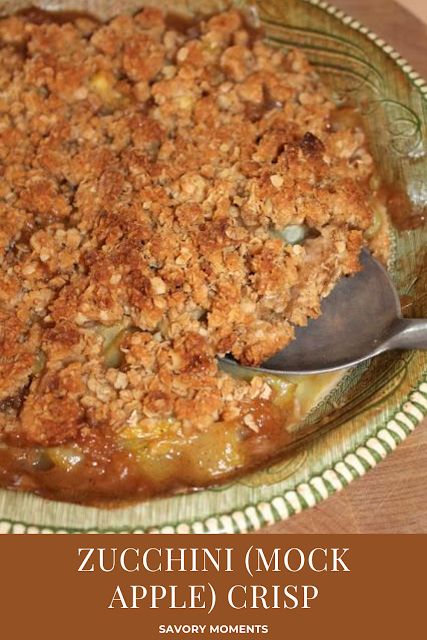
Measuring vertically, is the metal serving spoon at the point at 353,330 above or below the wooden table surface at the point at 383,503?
above

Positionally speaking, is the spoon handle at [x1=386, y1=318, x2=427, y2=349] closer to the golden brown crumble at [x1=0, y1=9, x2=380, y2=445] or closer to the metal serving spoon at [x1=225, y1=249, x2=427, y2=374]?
the metal serving spoon at [x1=225, y1=249, x2=427, y2=374]

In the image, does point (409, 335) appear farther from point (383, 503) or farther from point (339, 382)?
point (383, 503)

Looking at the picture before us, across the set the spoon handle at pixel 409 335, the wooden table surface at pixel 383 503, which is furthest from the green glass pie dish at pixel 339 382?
the wooden table surface at pixel 383 503

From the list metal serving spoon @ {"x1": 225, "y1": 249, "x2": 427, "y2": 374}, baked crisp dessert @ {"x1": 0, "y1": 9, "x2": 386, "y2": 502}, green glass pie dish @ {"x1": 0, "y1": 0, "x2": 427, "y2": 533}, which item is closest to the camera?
green glass pie dish @ {"x1": 0, "y1": 0, "x2": 427, "y2": 533}

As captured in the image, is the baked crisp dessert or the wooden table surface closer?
the baked crisp dessert

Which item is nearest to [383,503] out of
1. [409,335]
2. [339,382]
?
[339,382]

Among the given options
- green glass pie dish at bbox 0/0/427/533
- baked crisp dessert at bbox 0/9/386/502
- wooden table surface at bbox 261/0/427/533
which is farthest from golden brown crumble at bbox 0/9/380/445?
wooden table surface at bbox 261/0/427/533

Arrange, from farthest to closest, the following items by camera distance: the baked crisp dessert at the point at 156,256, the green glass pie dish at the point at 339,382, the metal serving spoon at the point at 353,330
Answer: the metal serving spoon at the point at 353,330 < the baked crisp dessert at the point at 156,256 < the green glass pie dish at the point at 339,382

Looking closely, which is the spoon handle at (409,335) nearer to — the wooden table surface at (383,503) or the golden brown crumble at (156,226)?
the golden brown crumble at (156,226)
